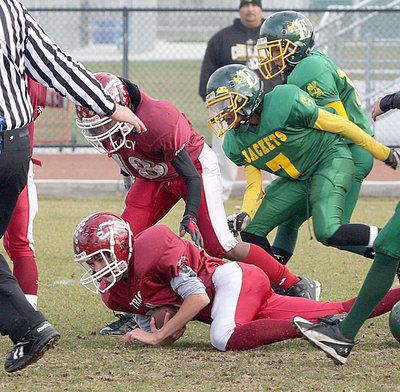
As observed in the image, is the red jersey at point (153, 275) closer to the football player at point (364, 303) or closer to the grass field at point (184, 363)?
the grass field at point (184, 363)

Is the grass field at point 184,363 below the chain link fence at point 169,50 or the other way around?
below

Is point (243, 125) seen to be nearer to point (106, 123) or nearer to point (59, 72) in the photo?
point (106, 123)

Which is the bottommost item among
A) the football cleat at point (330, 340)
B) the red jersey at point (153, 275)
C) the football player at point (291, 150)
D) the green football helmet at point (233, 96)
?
the football cleat at point (330, 340)

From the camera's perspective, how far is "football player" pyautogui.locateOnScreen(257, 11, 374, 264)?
16.3 feet

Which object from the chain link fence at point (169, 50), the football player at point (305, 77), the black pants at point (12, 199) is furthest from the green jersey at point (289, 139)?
the chain link fence at point (169, 50)

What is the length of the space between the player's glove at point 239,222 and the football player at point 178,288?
0.56 meters

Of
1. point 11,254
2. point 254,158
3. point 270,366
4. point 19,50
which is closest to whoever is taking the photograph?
point 19,50

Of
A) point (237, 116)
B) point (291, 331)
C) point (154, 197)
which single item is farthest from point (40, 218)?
point (291, 331)

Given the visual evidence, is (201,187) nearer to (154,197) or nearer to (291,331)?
(154,197)

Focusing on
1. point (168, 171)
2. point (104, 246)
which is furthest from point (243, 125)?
point (104, 246)

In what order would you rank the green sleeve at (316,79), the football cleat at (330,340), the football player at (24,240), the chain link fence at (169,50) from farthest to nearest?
1. the chain link fence at (169,50)
2. the green sleeve at (316,79)
3. the football player at (24,240)
4. the football cleat at (330,340)

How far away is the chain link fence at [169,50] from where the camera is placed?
13.3 metres

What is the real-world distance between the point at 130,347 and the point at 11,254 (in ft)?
2.95

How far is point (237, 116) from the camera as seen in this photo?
4668 mm
